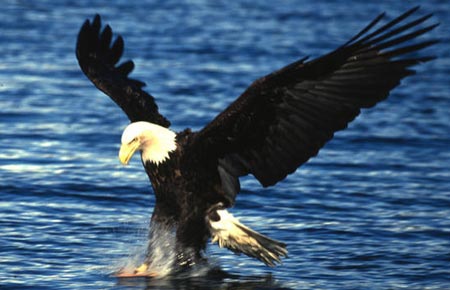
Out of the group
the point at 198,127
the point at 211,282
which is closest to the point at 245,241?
the point at 211,282

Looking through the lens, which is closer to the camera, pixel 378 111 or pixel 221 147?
pixel 221 147

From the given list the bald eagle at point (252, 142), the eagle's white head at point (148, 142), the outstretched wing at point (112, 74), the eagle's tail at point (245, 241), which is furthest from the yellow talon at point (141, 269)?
the outstretched wing at point (112, 74)

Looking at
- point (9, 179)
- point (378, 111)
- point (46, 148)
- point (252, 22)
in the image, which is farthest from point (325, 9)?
point (9, 179)

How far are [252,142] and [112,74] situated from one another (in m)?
1.62

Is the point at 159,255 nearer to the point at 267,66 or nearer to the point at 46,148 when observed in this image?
the point at 46,148

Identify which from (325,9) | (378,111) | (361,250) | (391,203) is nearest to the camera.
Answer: (361,250)

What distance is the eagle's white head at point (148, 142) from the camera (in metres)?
6.32

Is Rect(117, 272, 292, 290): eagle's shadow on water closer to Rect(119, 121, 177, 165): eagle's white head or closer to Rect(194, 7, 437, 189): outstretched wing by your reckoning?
Rect(194, 7, 437, 189): outstretched wing

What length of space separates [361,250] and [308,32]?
7203mm

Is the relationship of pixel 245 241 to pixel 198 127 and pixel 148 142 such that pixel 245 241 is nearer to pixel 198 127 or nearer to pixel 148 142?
pixel 148 142

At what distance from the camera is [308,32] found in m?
13.8

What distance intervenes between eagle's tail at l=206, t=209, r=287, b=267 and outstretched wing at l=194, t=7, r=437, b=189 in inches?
9.5

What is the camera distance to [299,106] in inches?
241

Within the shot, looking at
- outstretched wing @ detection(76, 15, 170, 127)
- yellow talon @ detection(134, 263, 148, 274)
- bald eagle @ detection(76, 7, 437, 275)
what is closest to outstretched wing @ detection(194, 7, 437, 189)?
bald eagle @ detection(76, 7, 437, 275)
